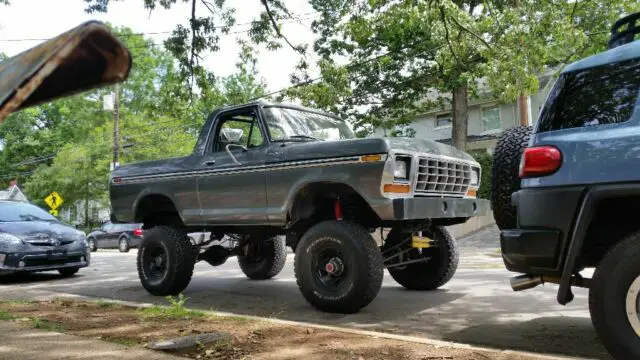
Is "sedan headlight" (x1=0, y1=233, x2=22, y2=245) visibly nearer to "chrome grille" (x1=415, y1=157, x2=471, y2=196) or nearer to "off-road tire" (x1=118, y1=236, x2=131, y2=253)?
"chrome grille" (x1=415, y1=157, x2=471, y2=196)

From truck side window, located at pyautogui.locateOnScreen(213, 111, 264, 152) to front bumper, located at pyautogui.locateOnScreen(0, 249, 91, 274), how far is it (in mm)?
4571

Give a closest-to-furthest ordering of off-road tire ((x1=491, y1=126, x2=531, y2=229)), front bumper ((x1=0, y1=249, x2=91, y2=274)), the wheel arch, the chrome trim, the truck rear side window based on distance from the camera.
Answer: the truck rear side window, off-road tire ((x1=491, y1=126, x2=531, y2=229)), the chrome trim, the wheel arch, front bumper ((x1=0, y1=249, x2=91, y2=274))

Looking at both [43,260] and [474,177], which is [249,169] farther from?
[43,260]

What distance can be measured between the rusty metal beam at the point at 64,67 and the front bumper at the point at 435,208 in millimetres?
4392

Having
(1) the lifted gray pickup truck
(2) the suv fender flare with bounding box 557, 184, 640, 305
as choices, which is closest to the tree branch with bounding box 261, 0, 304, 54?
(1) the lifted gray pickup truck

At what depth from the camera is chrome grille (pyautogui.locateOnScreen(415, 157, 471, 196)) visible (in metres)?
5.90

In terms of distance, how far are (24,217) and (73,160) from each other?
2523 centimetres

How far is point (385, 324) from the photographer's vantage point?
17.4ft

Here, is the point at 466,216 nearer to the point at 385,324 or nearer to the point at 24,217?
the point at 385,324

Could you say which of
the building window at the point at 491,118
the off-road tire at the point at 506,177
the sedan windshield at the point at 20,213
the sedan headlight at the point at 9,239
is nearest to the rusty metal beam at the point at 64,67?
the off-road tire at the point at 506,177

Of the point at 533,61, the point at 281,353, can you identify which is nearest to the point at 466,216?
the point at 281,353

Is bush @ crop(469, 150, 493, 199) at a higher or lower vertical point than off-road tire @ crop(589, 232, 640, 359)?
higher

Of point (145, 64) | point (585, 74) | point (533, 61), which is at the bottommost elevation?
point (585, 74)

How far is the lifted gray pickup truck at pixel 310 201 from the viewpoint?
566 cm
